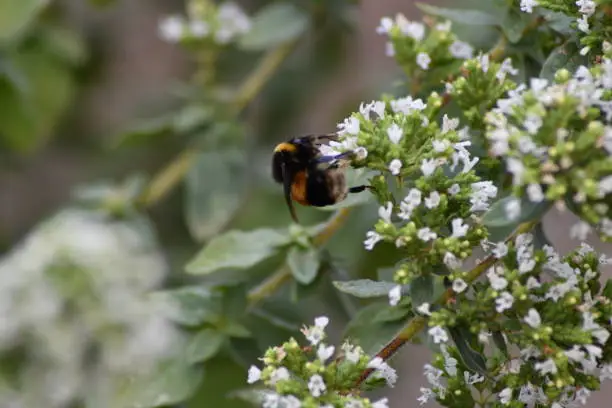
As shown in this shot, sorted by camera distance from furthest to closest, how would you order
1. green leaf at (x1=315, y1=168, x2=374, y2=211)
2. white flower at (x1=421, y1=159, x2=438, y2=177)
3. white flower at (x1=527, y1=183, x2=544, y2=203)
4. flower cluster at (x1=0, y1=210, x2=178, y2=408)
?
1. flower cluster at (x1=0, y1=210, x2=178, y2=408)
2. green leaf at (x1=315, y1=168, x2=374, y2=211)
3. white flower at (x1=421, y1=159, x2=438, y2=177)
4. white flower at (x1=527, y1=183, x2=544, y2=203)

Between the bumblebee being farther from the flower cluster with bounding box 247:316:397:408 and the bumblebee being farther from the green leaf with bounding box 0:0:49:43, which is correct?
the green leaf with bounding box 0:0:49:43

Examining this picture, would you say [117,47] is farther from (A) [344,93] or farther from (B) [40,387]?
(B) [40,387]

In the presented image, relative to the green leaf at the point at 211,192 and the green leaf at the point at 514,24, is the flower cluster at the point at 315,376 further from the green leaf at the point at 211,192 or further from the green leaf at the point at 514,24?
the green leaf at the point at 211,192

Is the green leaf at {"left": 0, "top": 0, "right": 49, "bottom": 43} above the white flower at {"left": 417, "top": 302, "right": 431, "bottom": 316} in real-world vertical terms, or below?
above

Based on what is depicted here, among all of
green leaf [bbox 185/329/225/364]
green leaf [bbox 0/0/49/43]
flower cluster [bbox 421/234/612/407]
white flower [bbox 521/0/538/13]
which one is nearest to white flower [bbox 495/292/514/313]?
flower cluster [bbox 421/234/612/407]

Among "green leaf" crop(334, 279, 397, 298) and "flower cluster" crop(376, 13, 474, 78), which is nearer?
"green leaf" crop(334, 279, 397, 298)

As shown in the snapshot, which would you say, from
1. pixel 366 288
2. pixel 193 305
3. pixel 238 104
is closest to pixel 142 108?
pixel 238 104

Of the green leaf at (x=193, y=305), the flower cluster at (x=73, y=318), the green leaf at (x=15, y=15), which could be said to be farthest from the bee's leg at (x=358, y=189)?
the green leaf at (x=15, y=15)
